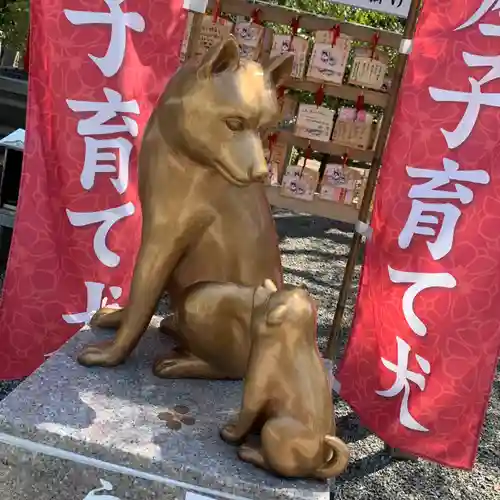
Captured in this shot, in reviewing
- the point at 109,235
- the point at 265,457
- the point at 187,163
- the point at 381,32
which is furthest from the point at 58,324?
the point at 381,32

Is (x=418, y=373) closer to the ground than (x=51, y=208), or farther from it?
closer to the ground

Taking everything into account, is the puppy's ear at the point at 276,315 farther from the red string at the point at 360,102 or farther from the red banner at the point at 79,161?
the red string at the point at 360,102

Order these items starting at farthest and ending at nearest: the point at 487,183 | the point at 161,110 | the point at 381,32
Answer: the point at 381,32, the point at 487,183, the point at 161,110

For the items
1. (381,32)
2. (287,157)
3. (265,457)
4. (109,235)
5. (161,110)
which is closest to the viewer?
(265,457)

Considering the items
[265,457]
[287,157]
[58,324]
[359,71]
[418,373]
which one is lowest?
[58,324]

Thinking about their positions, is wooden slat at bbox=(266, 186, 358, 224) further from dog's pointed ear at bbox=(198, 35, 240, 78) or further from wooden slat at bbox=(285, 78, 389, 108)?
dog's pointed ear at bbox=(198, 35, 240, 78)

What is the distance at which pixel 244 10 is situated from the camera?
356 cm

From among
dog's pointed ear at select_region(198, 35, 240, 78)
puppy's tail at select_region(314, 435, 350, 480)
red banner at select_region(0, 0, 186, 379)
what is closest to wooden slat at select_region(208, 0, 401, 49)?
red banner at select_region(0, 0, 186, 379)

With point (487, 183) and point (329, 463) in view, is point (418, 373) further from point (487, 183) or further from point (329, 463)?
point (329, 463)

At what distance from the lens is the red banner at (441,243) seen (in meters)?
2.50

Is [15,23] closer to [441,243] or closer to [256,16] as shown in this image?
[256,16]

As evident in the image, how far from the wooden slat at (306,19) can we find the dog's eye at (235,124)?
7.03ft

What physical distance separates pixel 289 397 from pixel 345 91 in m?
2.49

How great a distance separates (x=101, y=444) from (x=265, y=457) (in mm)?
356
